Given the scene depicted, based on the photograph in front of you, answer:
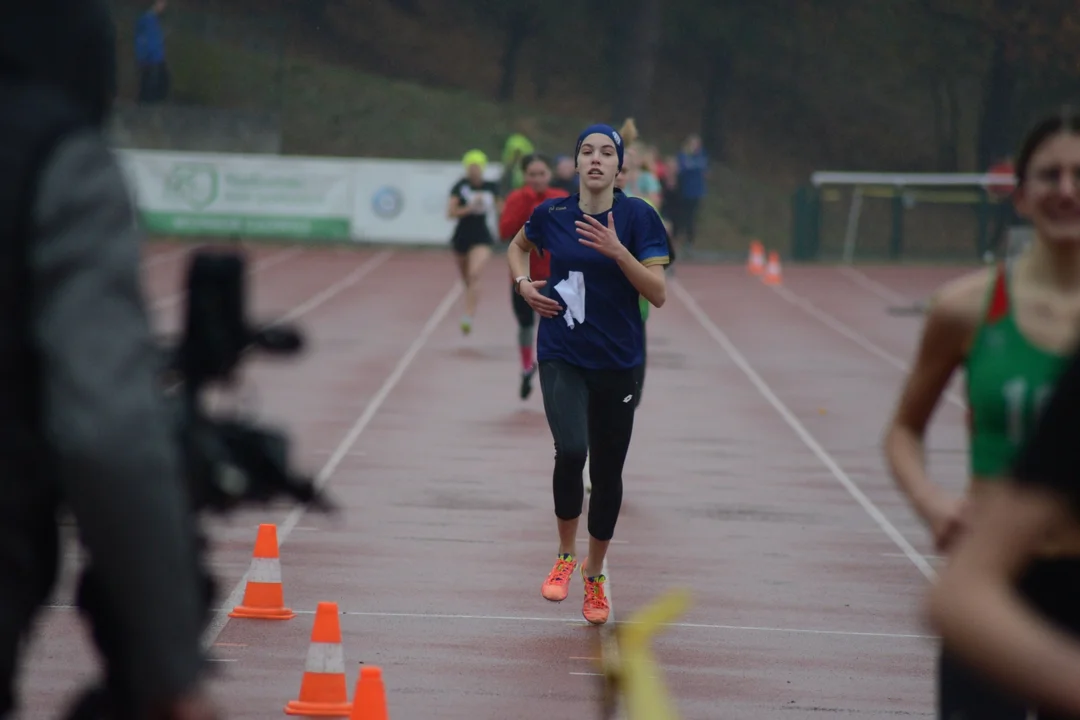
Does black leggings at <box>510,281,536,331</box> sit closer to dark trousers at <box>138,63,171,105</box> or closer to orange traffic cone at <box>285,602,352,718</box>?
orange traffic cone at <box>285,602,352,718</box>

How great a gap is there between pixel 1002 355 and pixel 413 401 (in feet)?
44.6

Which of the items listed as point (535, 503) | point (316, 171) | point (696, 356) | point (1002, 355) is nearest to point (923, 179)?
point (316, 171)

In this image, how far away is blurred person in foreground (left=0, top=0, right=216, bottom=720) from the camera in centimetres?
237

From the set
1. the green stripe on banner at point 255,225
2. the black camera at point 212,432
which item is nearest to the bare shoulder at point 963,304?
the black camera at point 212,432

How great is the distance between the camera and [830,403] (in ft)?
59.2

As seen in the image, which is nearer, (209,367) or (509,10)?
(209,367)

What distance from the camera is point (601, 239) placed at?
816cm

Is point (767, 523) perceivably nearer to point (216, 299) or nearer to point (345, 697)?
point (345, 697)

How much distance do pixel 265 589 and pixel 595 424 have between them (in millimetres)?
1555

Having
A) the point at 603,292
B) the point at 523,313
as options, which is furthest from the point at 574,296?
the point at 523,313

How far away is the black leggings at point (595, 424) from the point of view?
8297mm

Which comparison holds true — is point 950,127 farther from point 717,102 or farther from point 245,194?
point 245,194

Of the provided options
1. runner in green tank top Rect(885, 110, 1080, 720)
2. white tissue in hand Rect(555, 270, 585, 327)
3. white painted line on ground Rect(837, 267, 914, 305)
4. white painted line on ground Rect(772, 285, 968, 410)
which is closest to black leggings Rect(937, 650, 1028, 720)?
runner in green tank top Rect(885, 110, 1080, 720)

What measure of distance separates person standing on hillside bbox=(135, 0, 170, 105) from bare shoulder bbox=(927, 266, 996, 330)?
36733mm
